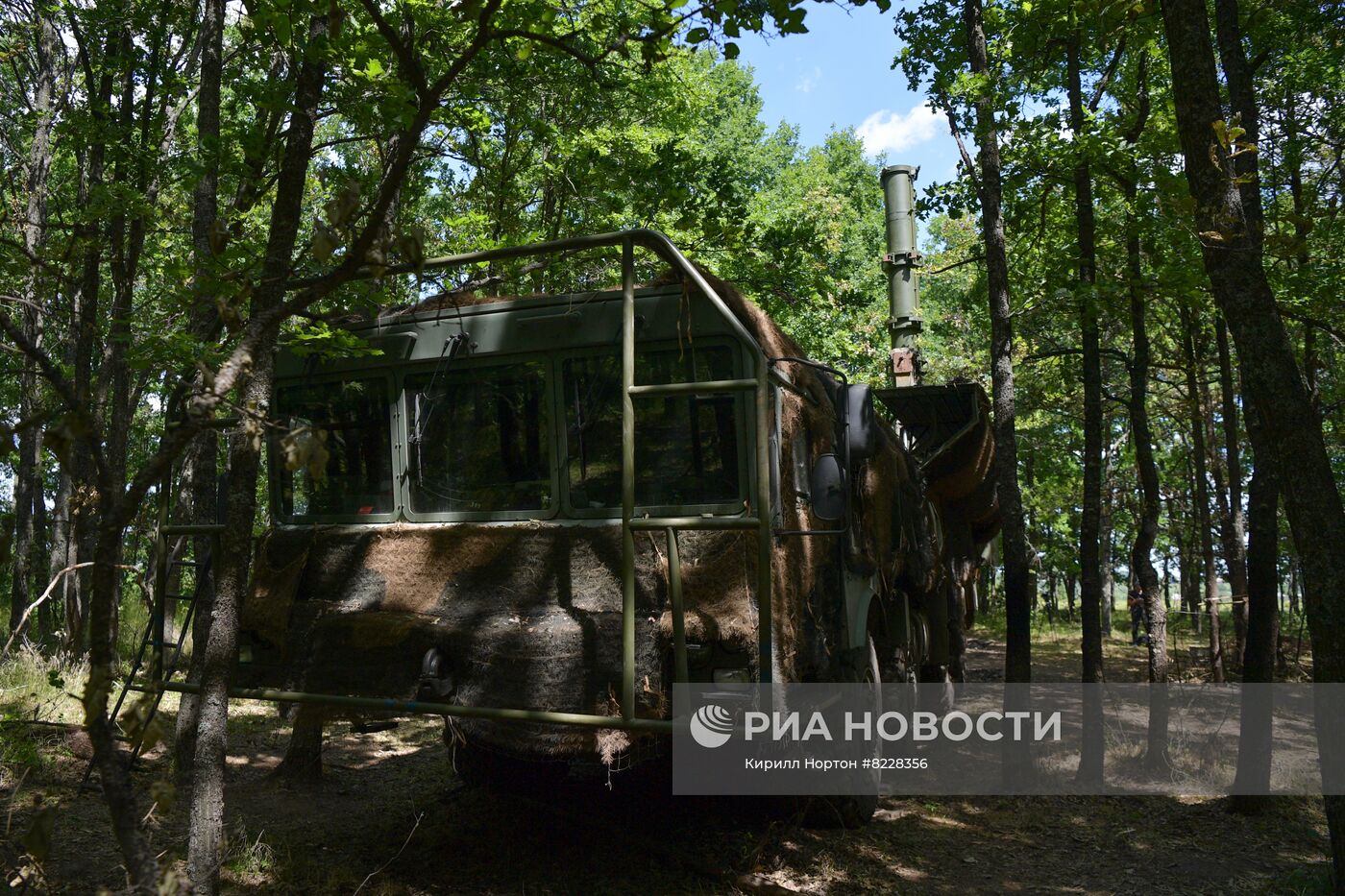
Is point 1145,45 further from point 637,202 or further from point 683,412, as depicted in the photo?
point 683,412

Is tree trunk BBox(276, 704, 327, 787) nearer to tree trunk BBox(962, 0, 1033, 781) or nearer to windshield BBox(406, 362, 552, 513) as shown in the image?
windshield BBox(406, 362, 552, 513)

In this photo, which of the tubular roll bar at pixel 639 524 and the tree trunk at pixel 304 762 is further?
the tree trunk at pixel 304 762

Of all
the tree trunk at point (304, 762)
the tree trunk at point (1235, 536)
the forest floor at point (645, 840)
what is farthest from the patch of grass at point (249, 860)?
the tree trunk at point (1235, 536)

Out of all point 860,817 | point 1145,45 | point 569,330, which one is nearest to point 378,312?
point 569,330

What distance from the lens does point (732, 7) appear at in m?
4.24

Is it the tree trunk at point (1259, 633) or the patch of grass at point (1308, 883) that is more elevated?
the tree trunk at point (1259, 633)

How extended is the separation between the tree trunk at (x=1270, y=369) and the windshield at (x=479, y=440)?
3.69 meters

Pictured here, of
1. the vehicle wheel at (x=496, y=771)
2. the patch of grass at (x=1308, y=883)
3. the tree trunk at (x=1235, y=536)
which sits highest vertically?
the tree trunk at (x=1235, y=536)

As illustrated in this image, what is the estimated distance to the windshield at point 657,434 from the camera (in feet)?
18.0

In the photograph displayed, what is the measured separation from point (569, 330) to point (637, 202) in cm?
423

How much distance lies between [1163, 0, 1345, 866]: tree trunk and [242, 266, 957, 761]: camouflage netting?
225 cm

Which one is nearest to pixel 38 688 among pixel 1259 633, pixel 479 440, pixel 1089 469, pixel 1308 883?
pixel 479 440

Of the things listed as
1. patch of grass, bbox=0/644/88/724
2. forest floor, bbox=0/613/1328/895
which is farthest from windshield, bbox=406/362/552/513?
patch of grass, bbox=0/644/88/724

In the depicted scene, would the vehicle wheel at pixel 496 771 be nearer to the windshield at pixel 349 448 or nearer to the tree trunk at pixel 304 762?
the windshield at pixel 349 448
